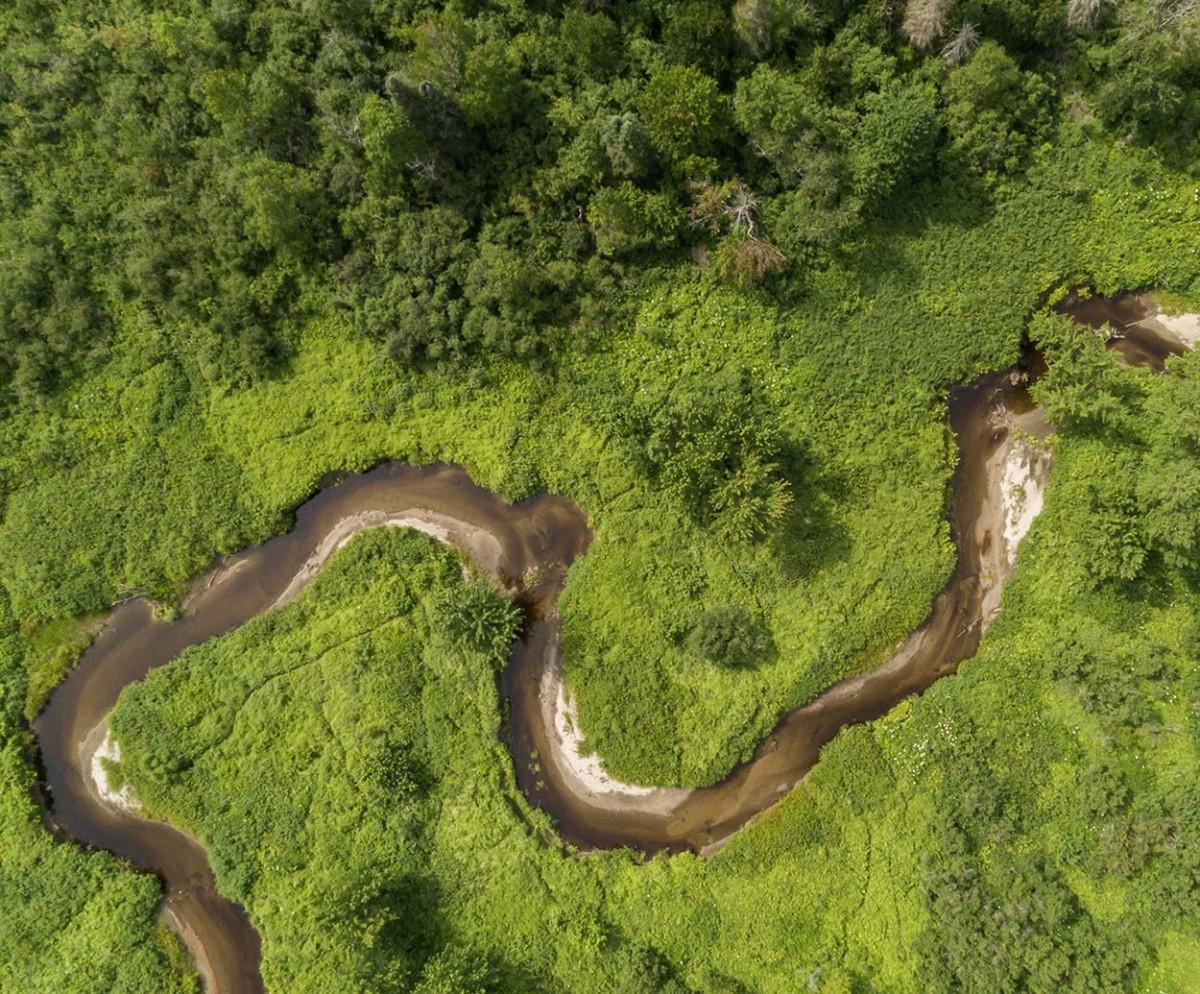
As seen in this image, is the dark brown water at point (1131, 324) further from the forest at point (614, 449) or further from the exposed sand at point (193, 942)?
the exposed sand at point (193, 942)

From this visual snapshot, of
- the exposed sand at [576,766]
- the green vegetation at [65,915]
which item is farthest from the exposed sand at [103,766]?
the exposed sand at [576,766]

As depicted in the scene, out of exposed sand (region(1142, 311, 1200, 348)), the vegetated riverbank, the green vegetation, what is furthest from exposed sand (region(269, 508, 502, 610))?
exposed sand (region(1142, 311, 1200, 348))

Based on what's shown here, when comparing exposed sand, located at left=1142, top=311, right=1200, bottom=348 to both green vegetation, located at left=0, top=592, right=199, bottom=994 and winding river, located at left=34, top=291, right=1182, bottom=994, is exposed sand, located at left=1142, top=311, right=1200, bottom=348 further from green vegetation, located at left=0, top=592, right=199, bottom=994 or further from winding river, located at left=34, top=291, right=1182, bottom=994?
green vegetation, located at left=0, top=592, right=199, bottom=994

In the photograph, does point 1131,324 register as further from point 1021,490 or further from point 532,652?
point 532,652

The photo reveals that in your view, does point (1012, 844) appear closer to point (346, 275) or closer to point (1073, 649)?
point (1073, 649)

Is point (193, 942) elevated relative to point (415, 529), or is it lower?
lower

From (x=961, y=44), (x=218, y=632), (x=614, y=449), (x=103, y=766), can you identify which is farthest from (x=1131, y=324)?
(x=103, y=766)
